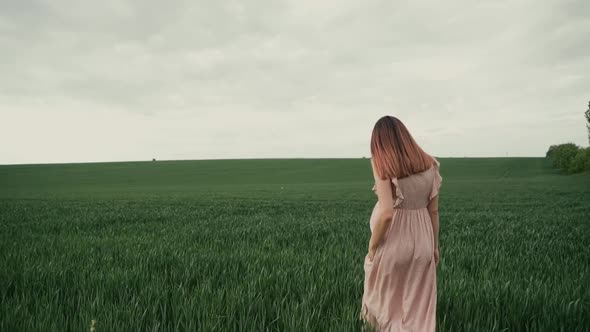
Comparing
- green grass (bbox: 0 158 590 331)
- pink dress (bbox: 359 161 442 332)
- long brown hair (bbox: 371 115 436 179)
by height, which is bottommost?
green grass (bbox: 0 158 590 331)

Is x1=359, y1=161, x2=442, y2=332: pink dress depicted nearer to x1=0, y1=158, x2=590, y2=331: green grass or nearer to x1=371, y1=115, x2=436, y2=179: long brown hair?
x1=371, y1=115, x2=436, y2=179: long brown hair

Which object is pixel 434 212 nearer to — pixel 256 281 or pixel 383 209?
pixel 383 209

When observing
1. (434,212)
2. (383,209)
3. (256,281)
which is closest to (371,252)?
(383,209)

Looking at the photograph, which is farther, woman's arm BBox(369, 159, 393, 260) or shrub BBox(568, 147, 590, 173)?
shrub BBox(568, 147, 590, 173)

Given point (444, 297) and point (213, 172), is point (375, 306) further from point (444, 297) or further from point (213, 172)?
point (213, 172)

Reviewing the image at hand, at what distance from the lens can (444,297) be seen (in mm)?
3619

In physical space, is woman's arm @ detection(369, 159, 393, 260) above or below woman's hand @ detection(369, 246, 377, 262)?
above

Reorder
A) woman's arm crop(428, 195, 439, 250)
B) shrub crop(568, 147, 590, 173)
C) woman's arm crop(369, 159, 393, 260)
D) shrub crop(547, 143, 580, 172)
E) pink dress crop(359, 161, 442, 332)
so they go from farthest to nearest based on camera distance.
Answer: shrub crop(547, 143, 580, 172), shrub crop(568, 147, 590, 173), woman's arm crop(428, 195, 439, 250), pink dress crop(359, 161, 442, 332), woman's arm crop(369, 159, 393, 260)

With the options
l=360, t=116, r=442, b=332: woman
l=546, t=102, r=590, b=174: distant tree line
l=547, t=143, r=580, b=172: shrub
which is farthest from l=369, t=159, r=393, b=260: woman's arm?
l=547, t=143, r=580, b=172: shrub

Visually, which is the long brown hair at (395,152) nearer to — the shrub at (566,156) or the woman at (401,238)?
the woman at (401,238)

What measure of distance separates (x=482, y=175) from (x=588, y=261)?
62449mm

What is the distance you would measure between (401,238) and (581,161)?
73842mm

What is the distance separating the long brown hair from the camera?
2793 mm

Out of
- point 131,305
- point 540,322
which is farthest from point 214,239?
point 540,322
